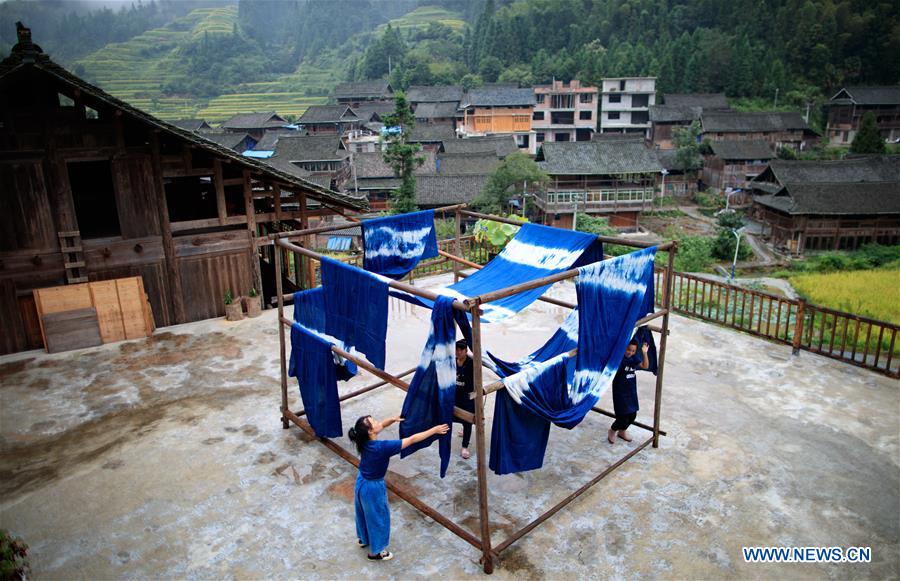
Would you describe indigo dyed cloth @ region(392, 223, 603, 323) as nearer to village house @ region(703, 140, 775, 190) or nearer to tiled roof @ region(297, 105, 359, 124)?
village house @ region(703, 140, 775, 190)

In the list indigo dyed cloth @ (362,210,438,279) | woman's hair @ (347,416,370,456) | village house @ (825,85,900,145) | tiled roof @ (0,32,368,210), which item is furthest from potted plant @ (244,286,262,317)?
village house @ (825,85,900,145)

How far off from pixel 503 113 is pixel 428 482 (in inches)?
2373

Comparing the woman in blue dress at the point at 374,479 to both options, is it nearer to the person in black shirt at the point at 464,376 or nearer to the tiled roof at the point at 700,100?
the person in black shirt at the point at 464,376

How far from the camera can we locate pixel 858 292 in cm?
2361

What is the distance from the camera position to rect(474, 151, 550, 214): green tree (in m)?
40.1

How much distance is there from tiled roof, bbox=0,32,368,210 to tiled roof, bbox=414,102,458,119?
56.9 meters

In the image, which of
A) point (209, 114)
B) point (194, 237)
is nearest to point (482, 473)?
point (194, 237)

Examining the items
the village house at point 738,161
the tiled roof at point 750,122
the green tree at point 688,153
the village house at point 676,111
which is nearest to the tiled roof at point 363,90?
the village house at point 676,111

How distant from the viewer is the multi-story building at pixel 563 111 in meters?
65.2

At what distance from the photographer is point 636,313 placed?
23.6ft

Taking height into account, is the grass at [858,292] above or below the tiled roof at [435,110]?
below

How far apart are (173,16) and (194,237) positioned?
190 m

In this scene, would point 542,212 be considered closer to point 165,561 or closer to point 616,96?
point 616,96

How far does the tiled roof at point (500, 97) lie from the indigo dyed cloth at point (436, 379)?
60.4 metres
